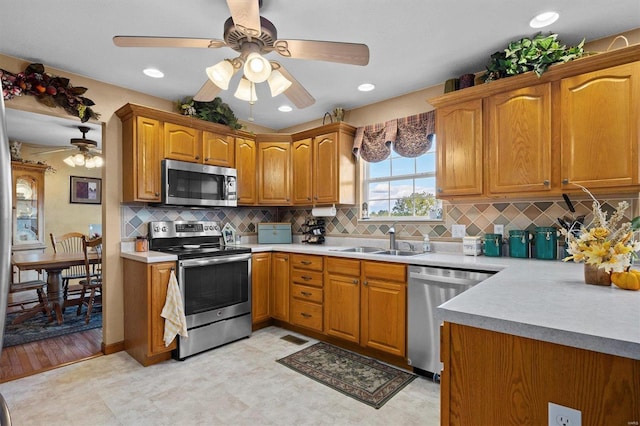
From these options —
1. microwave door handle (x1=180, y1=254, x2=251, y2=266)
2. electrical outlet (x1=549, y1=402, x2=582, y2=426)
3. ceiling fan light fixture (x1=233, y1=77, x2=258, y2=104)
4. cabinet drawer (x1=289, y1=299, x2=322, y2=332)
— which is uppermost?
ceiling fan light fixture (x1=233, y1=77, x2=258, y2=104)

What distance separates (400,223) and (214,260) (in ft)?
6.11

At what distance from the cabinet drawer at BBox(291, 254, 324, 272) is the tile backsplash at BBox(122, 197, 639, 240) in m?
0.69

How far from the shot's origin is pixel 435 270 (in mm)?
2490

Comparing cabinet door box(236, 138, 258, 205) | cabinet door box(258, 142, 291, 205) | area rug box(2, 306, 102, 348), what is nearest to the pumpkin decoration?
cabinet door box(258, 142, 291, 205)

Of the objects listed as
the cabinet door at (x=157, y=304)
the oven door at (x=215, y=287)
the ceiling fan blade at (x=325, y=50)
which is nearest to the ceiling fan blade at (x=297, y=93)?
the ceiling fan blade at (x=325, y=50)

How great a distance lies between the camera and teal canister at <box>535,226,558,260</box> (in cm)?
249

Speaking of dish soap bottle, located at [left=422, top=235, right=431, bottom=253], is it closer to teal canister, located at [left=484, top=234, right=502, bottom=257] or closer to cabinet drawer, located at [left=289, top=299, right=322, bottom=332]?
teal canister, located at [left=484, top=234, right=502, bottom=257]

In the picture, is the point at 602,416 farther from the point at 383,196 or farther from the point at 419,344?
the point at 383,196

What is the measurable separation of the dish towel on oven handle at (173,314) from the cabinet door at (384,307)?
1538mm

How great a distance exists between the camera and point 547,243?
2.50m

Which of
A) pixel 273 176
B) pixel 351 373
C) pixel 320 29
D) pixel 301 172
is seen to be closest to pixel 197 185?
pixel 273 176

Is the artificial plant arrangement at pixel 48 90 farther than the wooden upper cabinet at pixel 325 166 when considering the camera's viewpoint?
No

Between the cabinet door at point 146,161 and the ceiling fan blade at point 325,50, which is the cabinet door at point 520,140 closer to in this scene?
the ceiling fan blade at point 325,50

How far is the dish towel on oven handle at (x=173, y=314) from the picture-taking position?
9.20 feet
